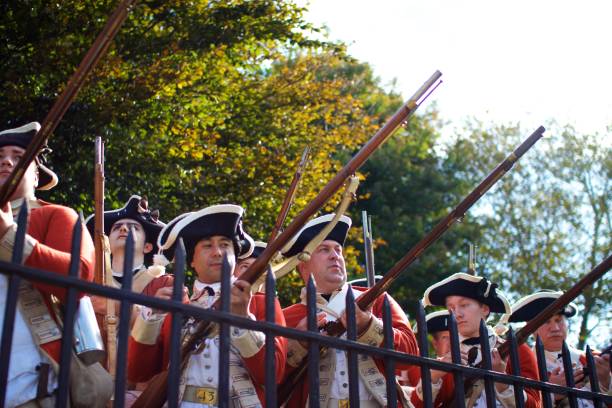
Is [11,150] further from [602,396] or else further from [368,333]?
[602,396]

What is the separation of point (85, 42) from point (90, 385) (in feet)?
31.0

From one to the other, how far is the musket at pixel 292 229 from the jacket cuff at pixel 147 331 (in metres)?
0.38

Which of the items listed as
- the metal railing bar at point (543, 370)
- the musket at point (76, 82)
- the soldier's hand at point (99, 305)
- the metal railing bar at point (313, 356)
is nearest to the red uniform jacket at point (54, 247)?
the musket at point (76, 82)

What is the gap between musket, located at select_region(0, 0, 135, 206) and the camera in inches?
128

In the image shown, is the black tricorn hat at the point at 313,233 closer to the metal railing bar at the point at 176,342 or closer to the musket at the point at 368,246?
the musket at the point at 368,246

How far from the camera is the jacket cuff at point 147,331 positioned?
14.2ft

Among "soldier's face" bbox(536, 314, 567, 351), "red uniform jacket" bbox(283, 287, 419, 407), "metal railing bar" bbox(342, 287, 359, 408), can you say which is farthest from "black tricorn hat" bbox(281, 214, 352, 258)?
"soldier's face" bbox(536, 314, 567, 351)

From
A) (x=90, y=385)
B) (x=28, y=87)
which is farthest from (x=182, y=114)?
(x=90, y=385)

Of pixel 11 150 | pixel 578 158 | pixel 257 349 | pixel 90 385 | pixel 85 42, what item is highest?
pixel 578 158

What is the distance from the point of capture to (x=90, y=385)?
366 cm

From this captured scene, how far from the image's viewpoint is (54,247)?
13.1 feet

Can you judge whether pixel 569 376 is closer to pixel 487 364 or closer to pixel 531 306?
pixel 487 364

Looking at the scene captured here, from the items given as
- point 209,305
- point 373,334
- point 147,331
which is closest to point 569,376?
point 373,334

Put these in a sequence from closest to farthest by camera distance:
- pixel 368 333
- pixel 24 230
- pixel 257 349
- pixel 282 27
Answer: pixel 24 230, pixel 257 349, pixel 368 333, pixel 282 27
